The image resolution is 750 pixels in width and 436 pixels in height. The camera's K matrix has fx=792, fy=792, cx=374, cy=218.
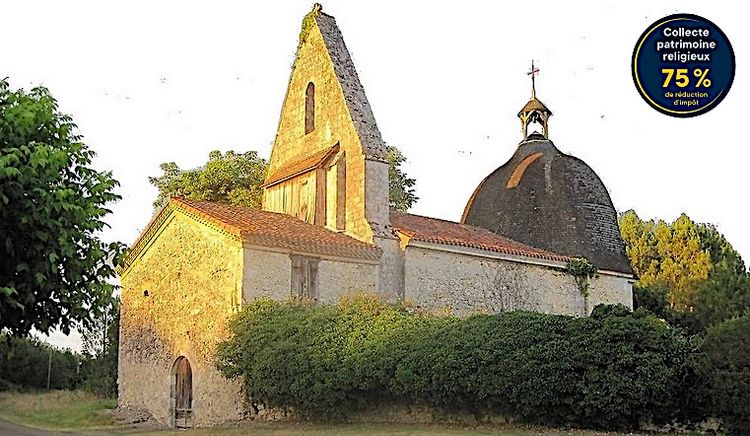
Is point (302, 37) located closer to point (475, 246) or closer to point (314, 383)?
point (475, 246)

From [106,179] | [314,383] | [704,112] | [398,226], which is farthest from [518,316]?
[106,179]

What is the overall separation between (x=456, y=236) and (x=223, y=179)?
12888mm

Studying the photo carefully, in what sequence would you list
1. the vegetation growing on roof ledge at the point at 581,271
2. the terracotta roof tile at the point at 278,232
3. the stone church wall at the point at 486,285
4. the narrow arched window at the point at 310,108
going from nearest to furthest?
1. the terracotta roof tile at the point at 278,232
2. the stone church wall at the point at 486,285
3. the narrow arched window at the point at 310,108
4. the vegetation growing on roof ledge at the point at 581,271

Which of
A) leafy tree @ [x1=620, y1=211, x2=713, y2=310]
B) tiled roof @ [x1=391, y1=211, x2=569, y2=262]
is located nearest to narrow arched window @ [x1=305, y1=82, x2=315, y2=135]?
tiled roof @ [x1=391, y1=211, x2=569, y2=262]

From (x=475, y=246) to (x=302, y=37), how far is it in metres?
9.17

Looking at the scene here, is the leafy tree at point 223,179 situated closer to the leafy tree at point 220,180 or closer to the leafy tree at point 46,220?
the leafy tree at point 220,180

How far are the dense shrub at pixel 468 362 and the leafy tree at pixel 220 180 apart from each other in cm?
1433

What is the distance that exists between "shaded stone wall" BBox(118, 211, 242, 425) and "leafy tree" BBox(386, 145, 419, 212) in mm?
15309

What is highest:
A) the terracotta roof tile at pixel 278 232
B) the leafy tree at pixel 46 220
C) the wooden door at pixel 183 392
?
the terracotta roof tile at pixel 278 232

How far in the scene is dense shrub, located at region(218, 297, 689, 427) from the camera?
14477 millimetres

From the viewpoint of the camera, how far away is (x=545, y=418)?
597 inches

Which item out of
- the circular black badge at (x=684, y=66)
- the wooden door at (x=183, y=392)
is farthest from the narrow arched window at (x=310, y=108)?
the circular black badge at (x=684, y=66)

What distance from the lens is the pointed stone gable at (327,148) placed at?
884 inches

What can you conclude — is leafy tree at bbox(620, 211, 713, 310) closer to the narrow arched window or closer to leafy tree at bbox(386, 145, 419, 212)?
leafy tree at bbox(386, 145, 419, 212)
